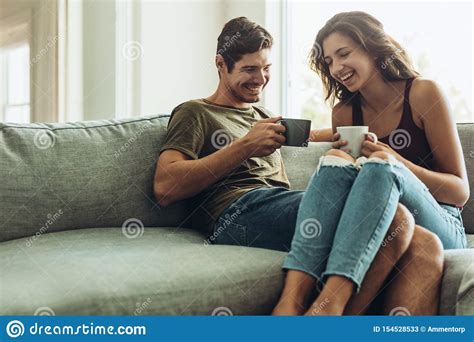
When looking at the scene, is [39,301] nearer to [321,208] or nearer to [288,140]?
[321,208]

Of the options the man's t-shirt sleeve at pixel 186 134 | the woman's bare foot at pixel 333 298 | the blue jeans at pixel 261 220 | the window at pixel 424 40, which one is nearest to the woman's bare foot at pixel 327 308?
the woman's bare foot at pixel 333 298

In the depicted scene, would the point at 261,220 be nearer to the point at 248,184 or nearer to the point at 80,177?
the point at 248,184

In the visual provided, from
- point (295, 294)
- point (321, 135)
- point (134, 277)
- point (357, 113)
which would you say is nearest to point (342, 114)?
point (357, 113)

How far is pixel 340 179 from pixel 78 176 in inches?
30.2

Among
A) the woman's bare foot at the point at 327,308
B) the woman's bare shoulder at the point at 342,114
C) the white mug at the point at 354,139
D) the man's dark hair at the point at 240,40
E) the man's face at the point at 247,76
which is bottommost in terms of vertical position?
the woman's bare foot at the point at 327,308

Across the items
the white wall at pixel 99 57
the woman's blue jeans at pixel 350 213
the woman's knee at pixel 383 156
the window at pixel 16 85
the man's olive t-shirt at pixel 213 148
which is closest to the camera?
the woman's blue jeans at pixel 350 213

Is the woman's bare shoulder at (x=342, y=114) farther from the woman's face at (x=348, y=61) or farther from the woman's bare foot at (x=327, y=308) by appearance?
the woman's bare foot at (x=327, y=308)

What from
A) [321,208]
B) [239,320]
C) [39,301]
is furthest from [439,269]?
[39,301]

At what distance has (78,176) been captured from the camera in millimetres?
1830

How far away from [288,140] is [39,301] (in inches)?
32.5

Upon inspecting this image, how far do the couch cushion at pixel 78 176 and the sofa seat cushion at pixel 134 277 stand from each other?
3.7 inches

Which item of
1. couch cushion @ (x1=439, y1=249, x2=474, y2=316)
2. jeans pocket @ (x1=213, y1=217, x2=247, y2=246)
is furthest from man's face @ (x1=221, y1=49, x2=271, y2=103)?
couch cushion @ (x1=439, y1=249, x2=474, y2=316)

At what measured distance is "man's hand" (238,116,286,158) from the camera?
1.76 meters

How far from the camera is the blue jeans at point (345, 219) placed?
1.38 metres
